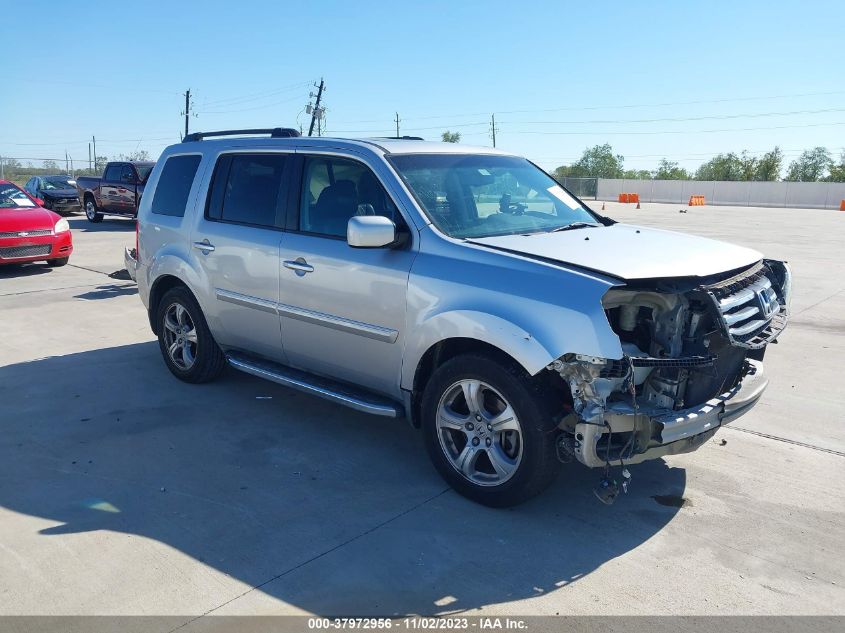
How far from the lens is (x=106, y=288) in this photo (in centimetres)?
1092

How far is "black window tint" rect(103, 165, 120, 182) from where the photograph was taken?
2153cm

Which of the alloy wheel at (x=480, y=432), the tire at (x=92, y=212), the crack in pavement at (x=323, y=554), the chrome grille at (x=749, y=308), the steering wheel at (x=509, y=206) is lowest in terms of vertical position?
the crack in pavement at (x=323, y=554)

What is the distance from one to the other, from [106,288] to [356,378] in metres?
7.54

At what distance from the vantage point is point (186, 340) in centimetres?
620

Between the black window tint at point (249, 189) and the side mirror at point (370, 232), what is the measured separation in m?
1.21

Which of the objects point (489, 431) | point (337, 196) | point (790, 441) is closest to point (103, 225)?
point (337, 196)

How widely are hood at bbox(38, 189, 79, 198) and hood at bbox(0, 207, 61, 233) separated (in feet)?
43.3

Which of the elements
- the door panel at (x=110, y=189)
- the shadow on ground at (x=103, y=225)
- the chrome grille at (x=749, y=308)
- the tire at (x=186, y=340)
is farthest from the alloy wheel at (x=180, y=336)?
the door panel at (x=110, y=189)

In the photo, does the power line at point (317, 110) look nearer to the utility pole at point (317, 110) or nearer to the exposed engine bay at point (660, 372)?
the utility pole at point (317, 110)

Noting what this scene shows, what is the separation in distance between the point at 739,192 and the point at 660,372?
6122 centimetres

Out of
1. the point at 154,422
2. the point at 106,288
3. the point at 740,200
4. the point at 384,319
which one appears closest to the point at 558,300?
the point at 384,319

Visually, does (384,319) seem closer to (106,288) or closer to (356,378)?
(356,378)

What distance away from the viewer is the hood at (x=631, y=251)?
12.2 ft

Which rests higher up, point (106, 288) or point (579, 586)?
point (106, 288)
